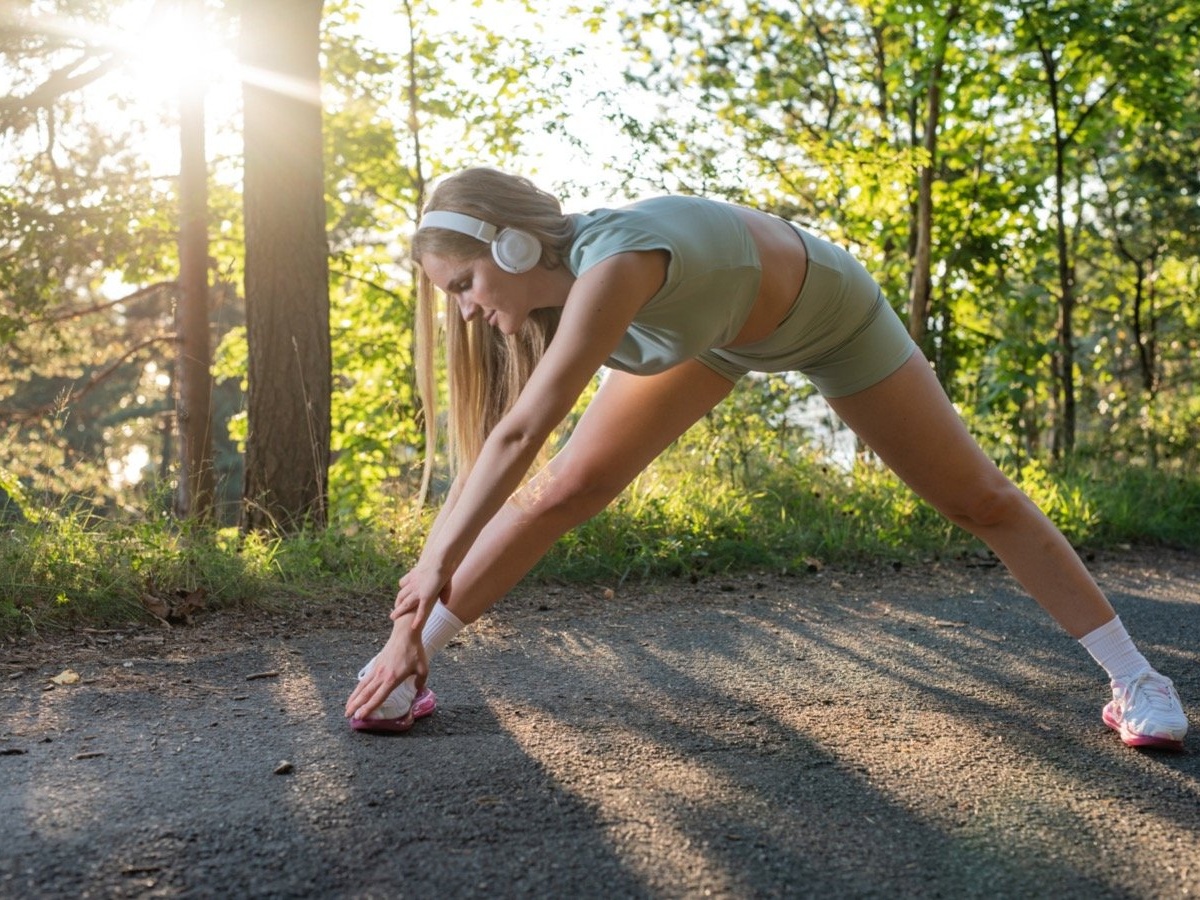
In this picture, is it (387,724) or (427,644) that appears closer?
(387,724)

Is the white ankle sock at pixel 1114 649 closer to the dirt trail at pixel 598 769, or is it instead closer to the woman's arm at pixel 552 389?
the dirt trail at pixel 598 769

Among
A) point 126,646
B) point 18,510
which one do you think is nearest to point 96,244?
point 18,510

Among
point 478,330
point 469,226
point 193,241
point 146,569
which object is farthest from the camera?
point 193,241

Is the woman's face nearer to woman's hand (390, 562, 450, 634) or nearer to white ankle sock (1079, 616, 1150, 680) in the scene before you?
woman's hand (390, 562, 450, 634)

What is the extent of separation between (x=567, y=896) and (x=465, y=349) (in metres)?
1.52

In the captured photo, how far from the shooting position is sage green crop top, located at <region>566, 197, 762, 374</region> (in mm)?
2549

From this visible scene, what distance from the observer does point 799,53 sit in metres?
12.6

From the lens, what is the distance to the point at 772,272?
9.20ft

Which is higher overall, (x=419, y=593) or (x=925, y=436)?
(x=925, y=436)

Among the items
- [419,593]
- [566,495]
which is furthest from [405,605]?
[566,495]

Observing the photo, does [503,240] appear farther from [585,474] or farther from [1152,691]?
[1152,691]

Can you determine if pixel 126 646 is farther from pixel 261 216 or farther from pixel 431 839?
pixel 261 216

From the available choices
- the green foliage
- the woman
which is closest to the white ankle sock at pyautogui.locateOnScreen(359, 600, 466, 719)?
the woman

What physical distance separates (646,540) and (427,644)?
2.87 meters
